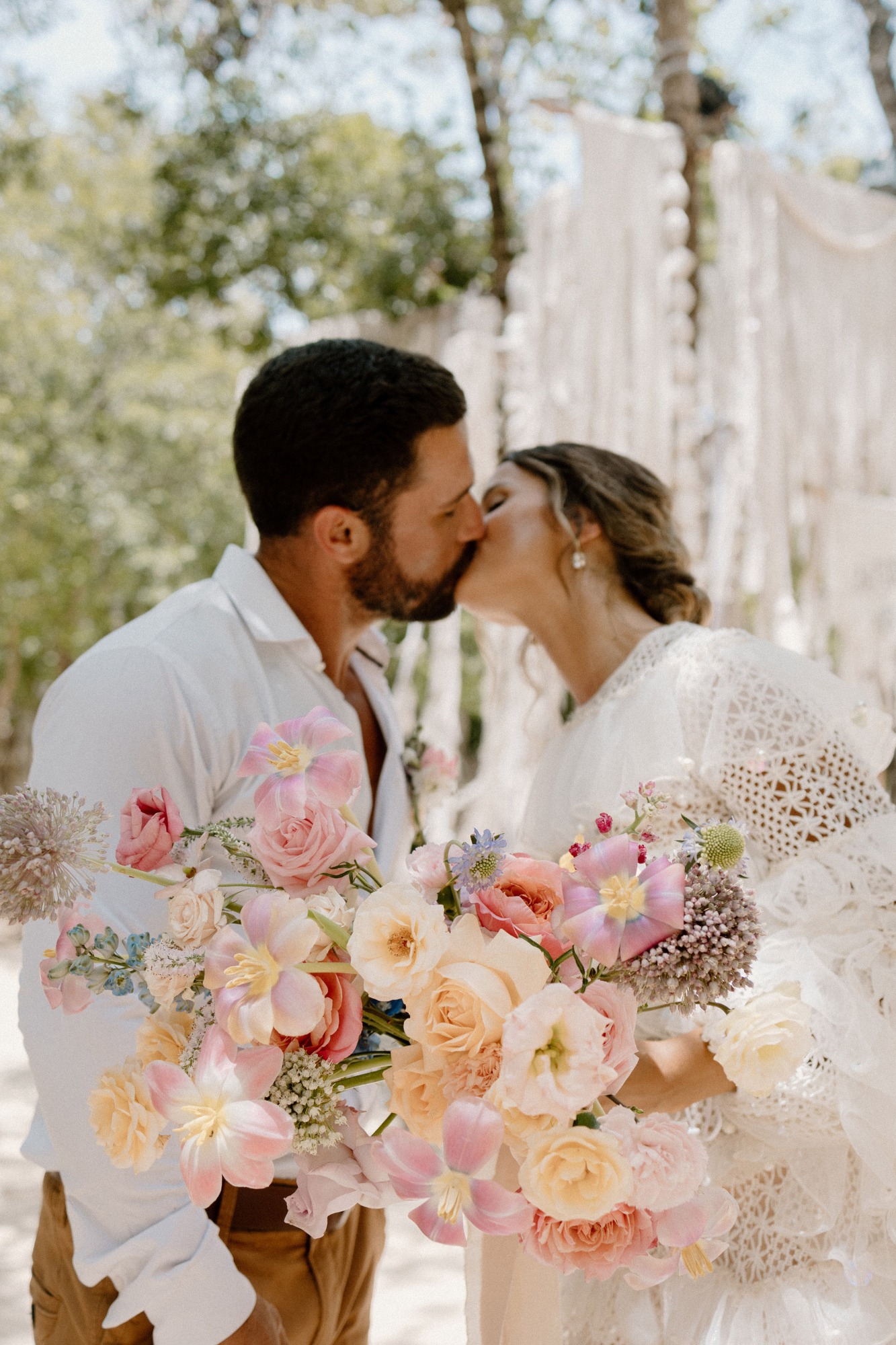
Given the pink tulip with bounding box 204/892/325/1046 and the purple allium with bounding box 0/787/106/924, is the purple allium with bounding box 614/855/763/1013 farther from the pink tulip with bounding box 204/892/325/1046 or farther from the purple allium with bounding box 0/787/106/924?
the purple allium with bounding box 0/787/106/924

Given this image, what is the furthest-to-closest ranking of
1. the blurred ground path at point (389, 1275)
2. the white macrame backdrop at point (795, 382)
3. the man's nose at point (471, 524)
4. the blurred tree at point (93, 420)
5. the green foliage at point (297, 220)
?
the blurred tree at point (93, 420)
the green foliage at point (297, 220)
the white macrame backdrop at point (795, 382)
the blurred ground path at point (389, 1275)
the man's nose at point (471, 524)

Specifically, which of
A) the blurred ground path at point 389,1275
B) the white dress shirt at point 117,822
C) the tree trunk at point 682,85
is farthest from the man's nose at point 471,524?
the tree trunk at point 682,85

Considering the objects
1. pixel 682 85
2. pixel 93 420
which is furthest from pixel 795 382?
pixel 93 420

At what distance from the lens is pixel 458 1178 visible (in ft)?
2.68

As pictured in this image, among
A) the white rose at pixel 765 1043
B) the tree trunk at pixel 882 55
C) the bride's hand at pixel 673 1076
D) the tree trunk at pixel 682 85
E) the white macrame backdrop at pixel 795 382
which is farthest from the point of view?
the tree trunk at pixel 882 55

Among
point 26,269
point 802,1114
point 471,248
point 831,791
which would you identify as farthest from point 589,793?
point 26,269

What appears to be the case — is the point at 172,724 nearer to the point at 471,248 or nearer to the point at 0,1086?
the point at 0,1086

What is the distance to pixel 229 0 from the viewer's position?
664 centimetres

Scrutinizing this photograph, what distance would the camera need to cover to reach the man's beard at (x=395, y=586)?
6.49 ft

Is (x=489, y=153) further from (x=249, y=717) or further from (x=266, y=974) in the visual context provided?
(x=266, y=974)

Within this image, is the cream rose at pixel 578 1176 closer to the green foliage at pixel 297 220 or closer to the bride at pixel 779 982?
the bride at pixel 779 982

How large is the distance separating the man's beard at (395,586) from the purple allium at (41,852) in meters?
1.12

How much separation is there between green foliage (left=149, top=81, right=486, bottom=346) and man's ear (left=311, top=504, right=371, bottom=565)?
217 inches

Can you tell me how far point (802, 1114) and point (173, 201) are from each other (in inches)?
286
